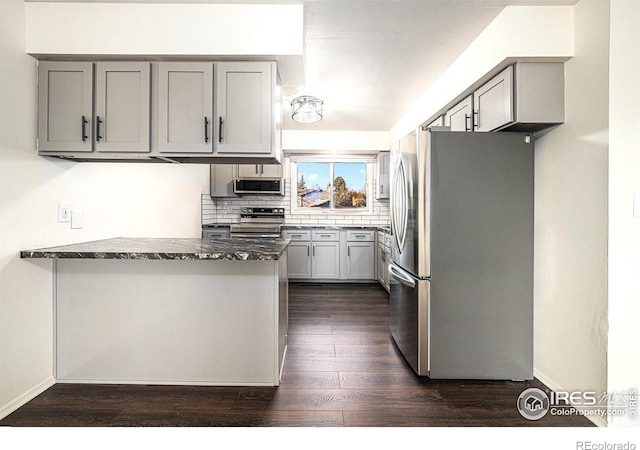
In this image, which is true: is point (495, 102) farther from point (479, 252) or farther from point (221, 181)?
point (221, 181)

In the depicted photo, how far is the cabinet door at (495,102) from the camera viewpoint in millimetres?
2369

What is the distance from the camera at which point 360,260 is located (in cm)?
560

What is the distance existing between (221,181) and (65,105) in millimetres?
3294

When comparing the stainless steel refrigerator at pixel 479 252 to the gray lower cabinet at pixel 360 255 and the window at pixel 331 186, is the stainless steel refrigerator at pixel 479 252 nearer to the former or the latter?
the gray lower cabinet at pixel 360 255

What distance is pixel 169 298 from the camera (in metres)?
2.39

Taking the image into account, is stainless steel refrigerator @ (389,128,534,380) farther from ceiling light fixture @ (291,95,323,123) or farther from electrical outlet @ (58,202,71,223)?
electrical outlet @ (58,202,71,223)

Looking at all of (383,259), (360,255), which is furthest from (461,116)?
(360,255)

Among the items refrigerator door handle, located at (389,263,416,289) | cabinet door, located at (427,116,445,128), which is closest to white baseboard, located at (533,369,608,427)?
refrigerator door handle, located at (389,263,416,289)

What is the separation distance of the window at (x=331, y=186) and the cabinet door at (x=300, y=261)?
0.81 metres

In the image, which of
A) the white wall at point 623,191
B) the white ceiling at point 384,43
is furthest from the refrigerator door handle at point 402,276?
the white ceiling at point 384,43

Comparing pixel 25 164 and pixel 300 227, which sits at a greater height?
pixel 25 164

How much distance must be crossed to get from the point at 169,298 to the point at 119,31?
→ 5.41 feet
